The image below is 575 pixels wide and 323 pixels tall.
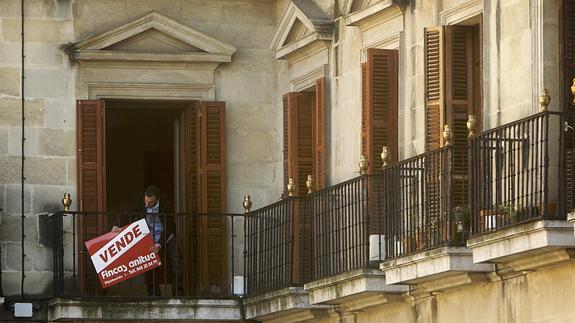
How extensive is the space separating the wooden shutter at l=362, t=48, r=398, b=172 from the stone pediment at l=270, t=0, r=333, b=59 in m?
2.04

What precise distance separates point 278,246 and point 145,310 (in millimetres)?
1794

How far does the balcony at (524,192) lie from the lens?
21.6 m

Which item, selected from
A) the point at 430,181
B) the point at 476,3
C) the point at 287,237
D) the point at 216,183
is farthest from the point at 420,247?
the point at 216,183

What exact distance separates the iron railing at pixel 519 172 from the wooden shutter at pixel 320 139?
5.62 meters

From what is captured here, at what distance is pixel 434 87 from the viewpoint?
83.7ft

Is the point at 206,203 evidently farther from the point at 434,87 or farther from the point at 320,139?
the point at 434,87

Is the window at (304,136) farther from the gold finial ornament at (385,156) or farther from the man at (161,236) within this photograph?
the gold finial ornament at (385,156)

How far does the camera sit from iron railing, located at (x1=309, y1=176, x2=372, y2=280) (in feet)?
85.3

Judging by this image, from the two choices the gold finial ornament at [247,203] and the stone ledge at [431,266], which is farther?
the gold finial ornament at [247,203]

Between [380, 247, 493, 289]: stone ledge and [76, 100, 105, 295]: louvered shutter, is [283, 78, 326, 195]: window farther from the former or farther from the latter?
[380, 247, 493, 289]: stone ledge

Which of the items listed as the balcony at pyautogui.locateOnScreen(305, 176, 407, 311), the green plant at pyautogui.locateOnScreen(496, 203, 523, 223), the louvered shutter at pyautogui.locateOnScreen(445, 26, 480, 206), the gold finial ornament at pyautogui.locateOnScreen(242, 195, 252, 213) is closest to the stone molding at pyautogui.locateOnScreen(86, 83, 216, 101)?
the gold finial ornament at pyautogui.locateOnScreen(242, 195, 252, 213)

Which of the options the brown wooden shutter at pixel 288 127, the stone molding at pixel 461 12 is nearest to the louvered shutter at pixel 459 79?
the stone molding at pixel 461 12

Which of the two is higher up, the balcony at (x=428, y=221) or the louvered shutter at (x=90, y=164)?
the louvered shutter at (x=90, y=164)

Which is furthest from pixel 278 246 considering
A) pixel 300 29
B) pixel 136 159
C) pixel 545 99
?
pixel 136 159
